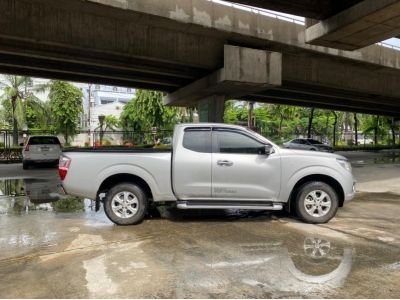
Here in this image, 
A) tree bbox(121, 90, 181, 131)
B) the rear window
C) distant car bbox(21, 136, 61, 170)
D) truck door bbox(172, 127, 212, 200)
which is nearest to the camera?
truck door bbox(172, 127, 212, 200)

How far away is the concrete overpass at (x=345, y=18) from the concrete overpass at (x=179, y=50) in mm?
4236

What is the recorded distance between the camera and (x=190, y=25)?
16516mm

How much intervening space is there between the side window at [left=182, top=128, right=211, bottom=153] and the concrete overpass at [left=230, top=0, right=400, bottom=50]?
5760 millimetres

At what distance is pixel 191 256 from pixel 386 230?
3.89m

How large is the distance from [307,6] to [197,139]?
7187 mm

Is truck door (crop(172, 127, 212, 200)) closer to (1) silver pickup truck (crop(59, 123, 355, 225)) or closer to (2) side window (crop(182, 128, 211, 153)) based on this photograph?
(1) silver pickup truck (crop(59, 123, 355, 225))

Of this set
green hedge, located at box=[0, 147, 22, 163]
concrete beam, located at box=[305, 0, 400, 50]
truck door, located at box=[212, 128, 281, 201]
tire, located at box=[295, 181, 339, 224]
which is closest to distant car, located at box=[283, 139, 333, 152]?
concrete beam, located at box=[305, 0, 400, 50]

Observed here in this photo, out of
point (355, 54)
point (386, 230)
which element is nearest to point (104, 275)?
point (386, 230)

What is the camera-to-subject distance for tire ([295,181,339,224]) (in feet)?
26.2

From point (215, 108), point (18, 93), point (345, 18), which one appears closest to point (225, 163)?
point (345, 18)

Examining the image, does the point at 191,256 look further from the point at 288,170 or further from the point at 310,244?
the point at 288,170

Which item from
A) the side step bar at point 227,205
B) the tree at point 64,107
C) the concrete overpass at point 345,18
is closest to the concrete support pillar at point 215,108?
the concrete overpass at point 345,18

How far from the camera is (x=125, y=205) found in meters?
7.84

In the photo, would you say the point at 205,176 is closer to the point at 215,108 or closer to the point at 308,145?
the point at 215,108
